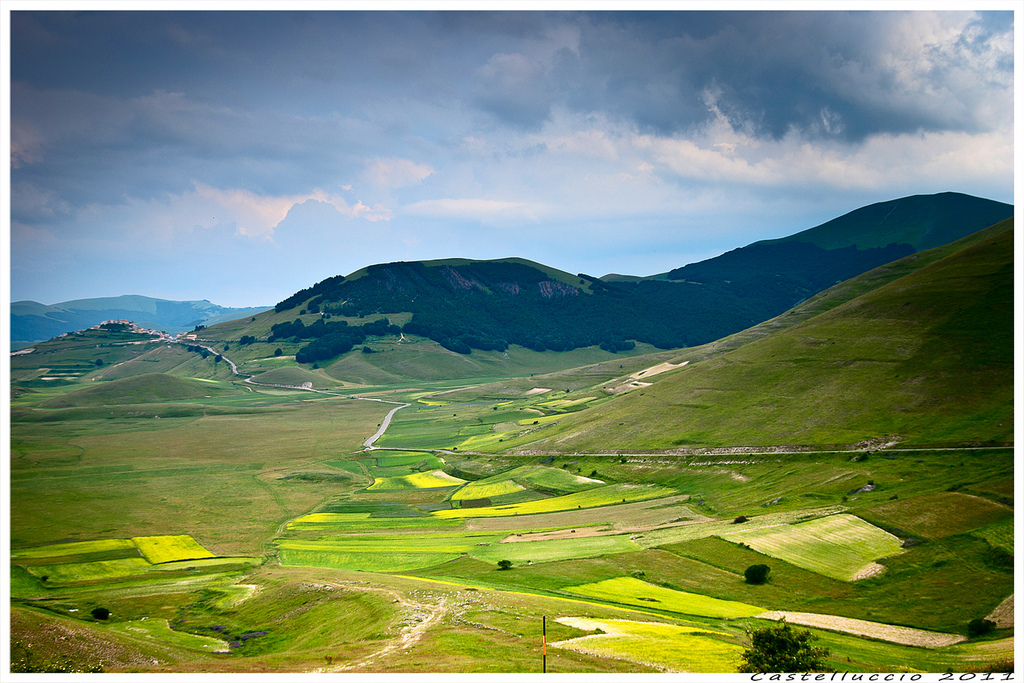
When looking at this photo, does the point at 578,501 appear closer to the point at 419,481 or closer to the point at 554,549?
the point at 554,549

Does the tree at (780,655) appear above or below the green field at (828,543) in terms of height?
above

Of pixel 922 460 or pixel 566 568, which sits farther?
pixel 922 460

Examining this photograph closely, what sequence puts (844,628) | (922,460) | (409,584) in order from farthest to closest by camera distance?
(922,460)
(409,584)
(844,628)

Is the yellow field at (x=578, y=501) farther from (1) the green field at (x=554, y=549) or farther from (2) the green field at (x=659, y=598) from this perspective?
(2) the green field at (x=659, y=598)

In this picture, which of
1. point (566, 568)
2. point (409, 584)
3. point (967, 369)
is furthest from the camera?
point (967, 369)

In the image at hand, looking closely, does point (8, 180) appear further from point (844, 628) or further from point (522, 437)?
point (522, 437)

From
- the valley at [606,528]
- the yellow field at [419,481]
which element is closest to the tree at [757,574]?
the valley at [606,528]

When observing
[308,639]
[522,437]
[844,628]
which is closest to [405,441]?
[522,437]

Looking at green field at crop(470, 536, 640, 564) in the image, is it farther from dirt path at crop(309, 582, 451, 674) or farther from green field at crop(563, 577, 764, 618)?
dirt path at crop(309, 582, 451, 674)
